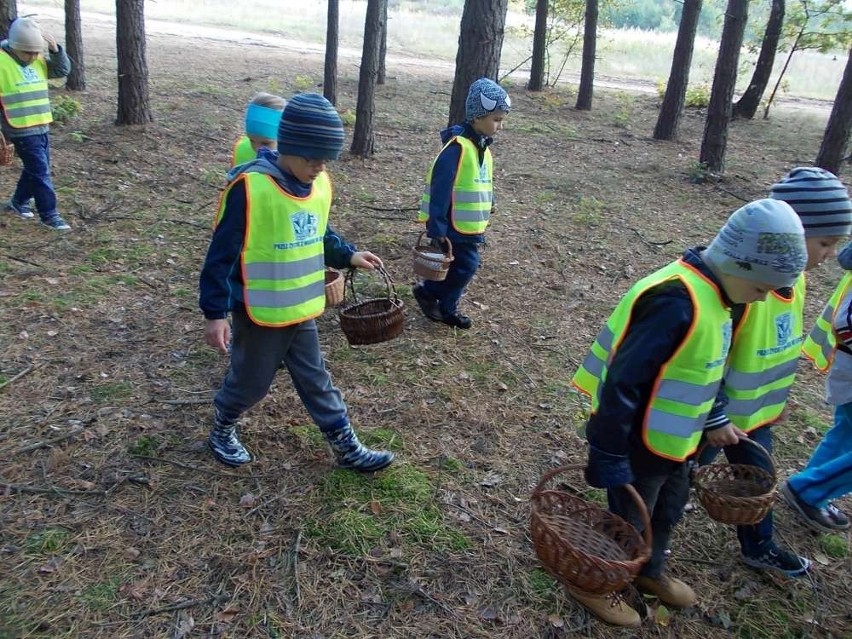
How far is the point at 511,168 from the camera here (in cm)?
1140

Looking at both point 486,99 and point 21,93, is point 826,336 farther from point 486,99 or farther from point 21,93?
point 21,93

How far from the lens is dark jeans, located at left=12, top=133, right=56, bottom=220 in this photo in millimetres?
6719

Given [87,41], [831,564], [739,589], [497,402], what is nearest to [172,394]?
[497,402]

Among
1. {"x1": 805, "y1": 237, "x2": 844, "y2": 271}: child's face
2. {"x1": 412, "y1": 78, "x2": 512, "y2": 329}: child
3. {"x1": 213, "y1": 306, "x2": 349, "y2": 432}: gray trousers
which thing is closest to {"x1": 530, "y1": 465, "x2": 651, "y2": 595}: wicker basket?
{"x1": 213, "y1": 306, "x2": 349, "y2": 432}: gray trousers

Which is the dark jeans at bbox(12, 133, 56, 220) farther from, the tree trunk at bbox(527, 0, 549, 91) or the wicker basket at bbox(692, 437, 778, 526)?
the tree trunk at bbox(527, 0, 549, 91)

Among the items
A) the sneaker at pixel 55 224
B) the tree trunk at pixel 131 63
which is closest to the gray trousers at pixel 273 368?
the sneaker at pixel 55 224

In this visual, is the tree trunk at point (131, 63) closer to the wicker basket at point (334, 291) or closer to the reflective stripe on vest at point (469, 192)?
the reflective stripe on vest at point (469, 192)

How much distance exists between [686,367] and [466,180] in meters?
3.03

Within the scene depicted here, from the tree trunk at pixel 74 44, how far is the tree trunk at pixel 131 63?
278 centimetres

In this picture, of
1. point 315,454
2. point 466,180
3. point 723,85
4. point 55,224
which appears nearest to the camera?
point 315,454

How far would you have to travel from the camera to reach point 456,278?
549cm

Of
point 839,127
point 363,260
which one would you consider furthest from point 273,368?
point 839,127

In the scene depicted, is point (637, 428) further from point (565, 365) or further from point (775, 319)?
point (565, 365)

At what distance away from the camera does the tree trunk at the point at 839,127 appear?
9.81m
